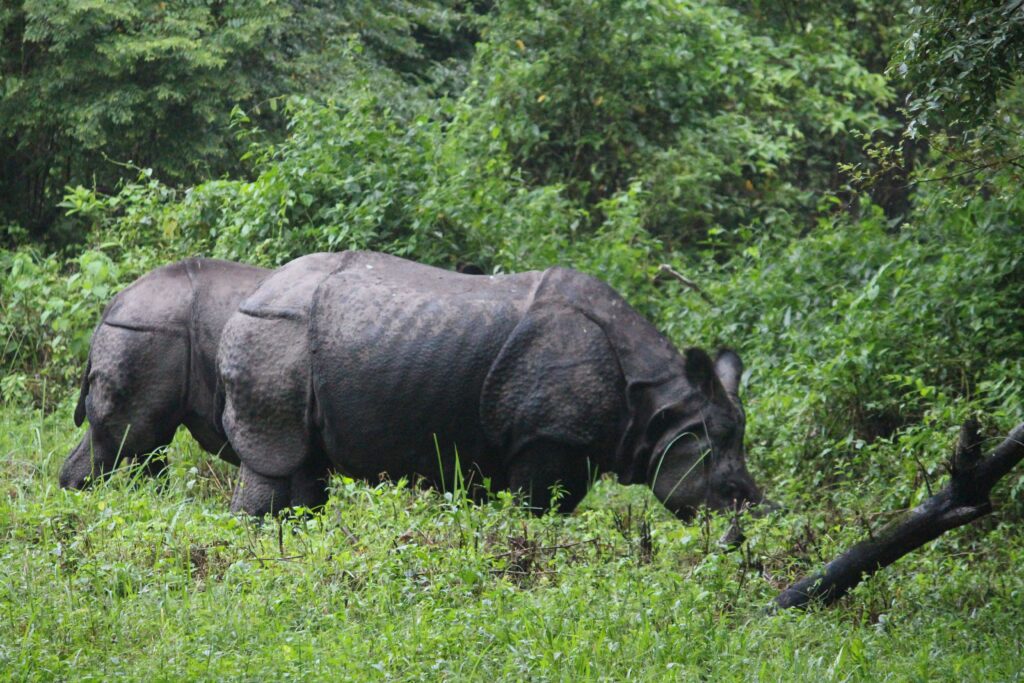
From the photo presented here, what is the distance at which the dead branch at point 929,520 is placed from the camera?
235 inches

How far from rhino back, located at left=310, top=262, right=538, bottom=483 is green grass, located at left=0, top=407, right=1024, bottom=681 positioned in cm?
52

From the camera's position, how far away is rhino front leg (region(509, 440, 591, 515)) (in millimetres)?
7941

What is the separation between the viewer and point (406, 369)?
808 centimetres

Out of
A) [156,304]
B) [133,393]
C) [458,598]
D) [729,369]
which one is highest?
[729,369]

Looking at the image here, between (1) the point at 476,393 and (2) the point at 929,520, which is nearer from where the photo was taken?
(2) the point at 929,520

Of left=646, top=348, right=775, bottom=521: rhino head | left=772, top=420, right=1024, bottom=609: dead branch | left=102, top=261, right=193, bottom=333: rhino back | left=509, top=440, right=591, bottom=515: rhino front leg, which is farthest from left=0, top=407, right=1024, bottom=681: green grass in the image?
left=102, top=261, right=193, bottom=333: rhino back

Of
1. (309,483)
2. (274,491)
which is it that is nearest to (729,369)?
(309,483)

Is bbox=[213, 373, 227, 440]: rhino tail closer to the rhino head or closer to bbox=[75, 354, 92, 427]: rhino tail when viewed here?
bbox=[75, 354, 92, 427]: rhino tail

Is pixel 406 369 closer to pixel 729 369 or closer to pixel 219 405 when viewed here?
pixel 219 405

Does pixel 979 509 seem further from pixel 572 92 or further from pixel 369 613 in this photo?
pixel 572 92

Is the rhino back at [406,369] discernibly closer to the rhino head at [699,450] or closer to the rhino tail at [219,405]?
the rhino tail at [219,405]

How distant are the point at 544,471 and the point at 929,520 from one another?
2.37m

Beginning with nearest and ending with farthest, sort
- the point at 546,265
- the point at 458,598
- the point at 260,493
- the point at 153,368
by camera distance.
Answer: the point at 458,598 < the point at 260,493 < the point at 153,368 < the point at 546,265

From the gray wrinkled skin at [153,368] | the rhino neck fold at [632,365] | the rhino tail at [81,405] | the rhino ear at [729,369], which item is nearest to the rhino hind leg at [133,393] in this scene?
the gray wrinkled skin at [153,368]
